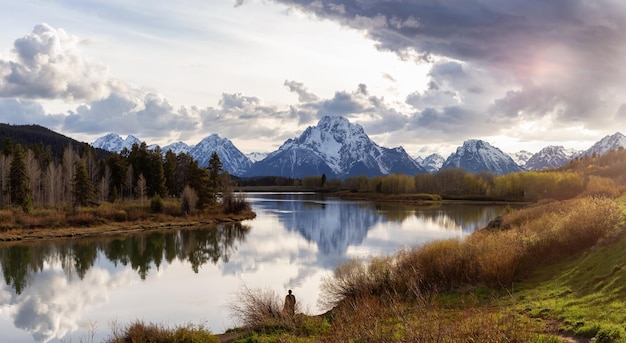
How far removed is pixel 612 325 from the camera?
12188 mm

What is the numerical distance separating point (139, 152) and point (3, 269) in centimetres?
6627

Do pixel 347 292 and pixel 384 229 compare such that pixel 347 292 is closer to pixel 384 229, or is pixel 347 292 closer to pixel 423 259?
pixel 423 259

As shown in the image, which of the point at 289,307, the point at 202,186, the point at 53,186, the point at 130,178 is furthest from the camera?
the point at 130,178

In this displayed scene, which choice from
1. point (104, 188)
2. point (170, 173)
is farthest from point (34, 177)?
point (170, 173)

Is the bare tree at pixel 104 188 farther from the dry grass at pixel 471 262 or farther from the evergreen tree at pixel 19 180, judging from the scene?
the dry grass at pixel 471 262

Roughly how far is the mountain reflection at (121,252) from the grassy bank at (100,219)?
181 inches

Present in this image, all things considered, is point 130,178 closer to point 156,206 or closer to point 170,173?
point 170,173

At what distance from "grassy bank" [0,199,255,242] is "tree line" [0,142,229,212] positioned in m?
2.42

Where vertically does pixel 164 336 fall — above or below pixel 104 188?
below

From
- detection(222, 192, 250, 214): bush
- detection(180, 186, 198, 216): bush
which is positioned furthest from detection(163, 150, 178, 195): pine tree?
detection(180, 186, 198, 216): bush

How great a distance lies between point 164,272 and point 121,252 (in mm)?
12252

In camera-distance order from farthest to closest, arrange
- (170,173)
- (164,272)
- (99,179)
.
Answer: (170,173)
(99,179)
(164,272)

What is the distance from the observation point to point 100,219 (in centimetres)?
6781

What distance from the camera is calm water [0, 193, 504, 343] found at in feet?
84.4
